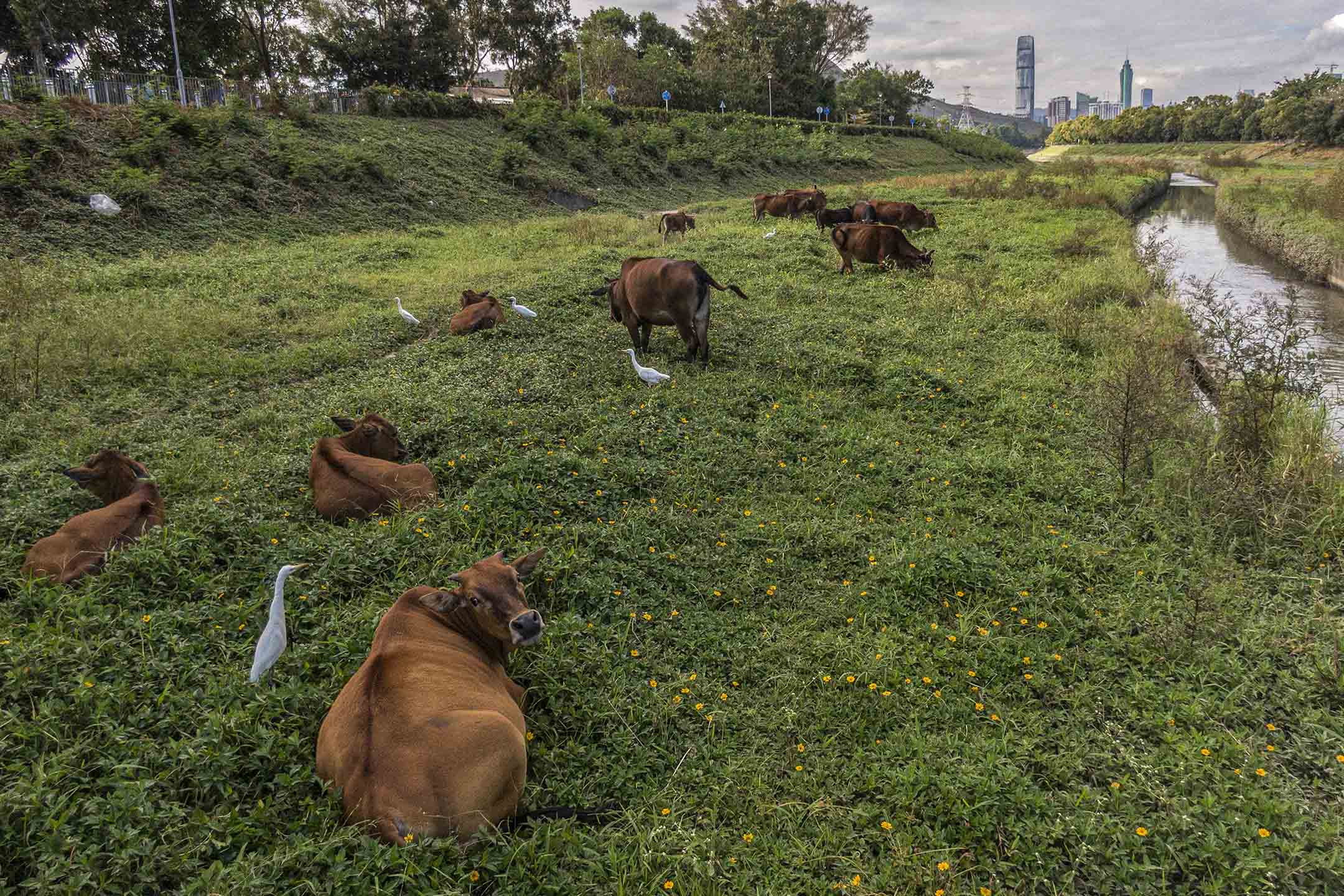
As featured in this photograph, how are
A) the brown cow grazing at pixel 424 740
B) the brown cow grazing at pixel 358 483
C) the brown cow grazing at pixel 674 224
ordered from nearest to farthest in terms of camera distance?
the brown cow grazing at pixel 424 740, the brown cow grazing at pixel 358 483, the brown cow grazing at pixel 674 224

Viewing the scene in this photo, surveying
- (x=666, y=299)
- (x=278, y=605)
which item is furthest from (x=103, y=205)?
(x=278, y=605)

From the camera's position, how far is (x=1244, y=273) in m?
19.0

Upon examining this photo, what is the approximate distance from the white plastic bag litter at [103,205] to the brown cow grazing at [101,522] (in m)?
13.0

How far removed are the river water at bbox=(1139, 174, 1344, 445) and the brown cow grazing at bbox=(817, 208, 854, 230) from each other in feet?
25.4

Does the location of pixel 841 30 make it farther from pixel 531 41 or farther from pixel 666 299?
pixel 666 299

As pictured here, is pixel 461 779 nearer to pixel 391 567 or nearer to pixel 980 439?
pixel 391 567

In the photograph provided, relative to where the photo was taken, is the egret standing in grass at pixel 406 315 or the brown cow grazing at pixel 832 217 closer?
the egret standing in grass at pixel 406 315

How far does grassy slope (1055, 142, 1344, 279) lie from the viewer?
18.5 meters

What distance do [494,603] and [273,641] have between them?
1032mm

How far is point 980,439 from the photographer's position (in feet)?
23.8

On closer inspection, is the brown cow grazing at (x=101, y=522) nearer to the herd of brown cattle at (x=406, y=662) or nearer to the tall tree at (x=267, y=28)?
the herd of brown cattle at (x=406, y=662)

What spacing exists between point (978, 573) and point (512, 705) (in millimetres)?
3124

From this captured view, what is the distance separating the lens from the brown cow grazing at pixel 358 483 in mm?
5324

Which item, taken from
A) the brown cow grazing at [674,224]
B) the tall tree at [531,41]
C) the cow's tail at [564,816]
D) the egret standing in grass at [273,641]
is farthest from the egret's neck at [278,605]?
the tall tree at [531,41]
